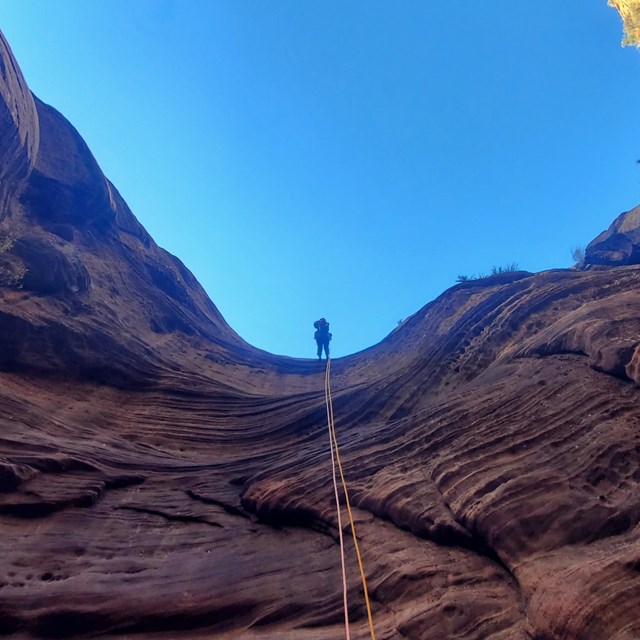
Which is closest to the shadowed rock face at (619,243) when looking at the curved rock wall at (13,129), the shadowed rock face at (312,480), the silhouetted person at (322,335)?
the shadowed rock face at (312,480)

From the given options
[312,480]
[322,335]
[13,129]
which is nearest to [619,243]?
[322,335]

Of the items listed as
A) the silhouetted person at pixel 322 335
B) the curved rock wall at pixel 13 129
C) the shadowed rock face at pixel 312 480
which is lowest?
the shadowed rock face at pixel 312 480

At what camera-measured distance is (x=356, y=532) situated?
7418 mm

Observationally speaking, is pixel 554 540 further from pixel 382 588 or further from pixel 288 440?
pixel 288 440

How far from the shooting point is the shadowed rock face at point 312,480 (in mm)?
5887

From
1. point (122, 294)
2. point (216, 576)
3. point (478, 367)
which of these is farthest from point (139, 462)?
point (122, 294)

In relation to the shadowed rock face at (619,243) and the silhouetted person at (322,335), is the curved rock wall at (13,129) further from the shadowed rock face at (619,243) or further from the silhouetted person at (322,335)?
the shadowed rock face at (619,243)

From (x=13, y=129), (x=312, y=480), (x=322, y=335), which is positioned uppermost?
(x=13, y=129)

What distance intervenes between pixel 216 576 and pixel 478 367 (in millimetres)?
9697

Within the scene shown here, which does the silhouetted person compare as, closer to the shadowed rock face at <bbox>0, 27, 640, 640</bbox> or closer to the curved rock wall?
the shadowed rock face at <bbox>0, 27, 640, 640</bbox>

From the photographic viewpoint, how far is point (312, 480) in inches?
349

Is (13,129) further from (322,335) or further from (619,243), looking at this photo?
(619,243)

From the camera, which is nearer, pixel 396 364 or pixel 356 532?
pixel 356 532

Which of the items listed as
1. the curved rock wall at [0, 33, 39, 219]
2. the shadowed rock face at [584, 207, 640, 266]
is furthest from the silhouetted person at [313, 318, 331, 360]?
the shadowed rock face at [584, 207, 640, 266]
